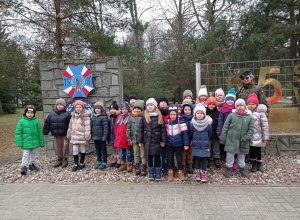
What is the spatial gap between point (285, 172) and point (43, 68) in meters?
6.17

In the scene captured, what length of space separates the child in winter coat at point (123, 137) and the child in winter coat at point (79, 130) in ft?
2.26

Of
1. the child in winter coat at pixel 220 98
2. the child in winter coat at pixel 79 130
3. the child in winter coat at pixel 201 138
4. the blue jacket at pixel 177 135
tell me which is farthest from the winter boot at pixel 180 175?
the child in winter coat at pixel 79 130

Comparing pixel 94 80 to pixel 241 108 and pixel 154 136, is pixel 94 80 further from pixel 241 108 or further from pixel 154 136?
pixel 241 108

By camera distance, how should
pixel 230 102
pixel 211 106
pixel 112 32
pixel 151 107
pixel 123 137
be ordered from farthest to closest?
pixel 112 32 < pixel 123 137 < pixel 211 106 < pixel 230 102 < pixel 151 107

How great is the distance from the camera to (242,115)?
3795mm

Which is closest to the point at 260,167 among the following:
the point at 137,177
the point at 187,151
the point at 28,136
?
the point at 187,151

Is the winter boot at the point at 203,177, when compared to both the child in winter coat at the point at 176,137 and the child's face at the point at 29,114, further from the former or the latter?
the child's face at the point at 29,114

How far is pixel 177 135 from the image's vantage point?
375 centimetres

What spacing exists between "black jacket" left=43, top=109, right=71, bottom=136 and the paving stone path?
1.34 metres

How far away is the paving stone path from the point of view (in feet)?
8.93

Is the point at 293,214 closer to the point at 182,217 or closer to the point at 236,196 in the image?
the point at 236,196

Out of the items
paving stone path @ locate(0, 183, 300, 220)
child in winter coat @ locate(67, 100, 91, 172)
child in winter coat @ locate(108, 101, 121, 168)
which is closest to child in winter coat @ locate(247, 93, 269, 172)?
paving stone path @ locate(0, 183, 300, 220)

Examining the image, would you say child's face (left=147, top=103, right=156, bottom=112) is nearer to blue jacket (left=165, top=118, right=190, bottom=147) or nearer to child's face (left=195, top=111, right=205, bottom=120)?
blue jacket (left=165, top=118, right=190, bottom=147)

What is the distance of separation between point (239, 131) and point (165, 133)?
53.4 inches
